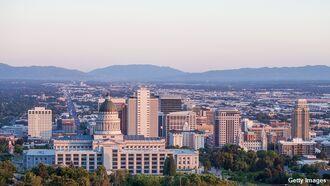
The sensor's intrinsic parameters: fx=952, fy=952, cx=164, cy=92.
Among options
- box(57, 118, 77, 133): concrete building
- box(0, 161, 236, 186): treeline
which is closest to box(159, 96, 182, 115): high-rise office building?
box(57, 118, 77, 133): concrete building

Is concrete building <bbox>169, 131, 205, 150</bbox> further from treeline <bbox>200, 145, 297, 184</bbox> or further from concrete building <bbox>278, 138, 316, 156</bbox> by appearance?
treeline <bbox>200, 145, 297, 184</bbox>

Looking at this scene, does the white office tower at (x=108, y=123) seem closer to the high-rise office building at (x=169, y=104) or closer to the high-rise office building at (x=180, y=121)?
the high-rise office building at (x=180, y=121)

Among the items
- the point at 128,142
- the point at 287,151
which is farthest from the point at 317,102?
the point at 128,142

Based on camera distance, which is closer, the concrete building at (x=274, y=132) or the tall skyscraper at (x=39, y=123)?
the concrete building at (x=274, y=132)

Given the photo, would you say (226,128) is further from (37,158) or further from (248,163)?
(37,158)

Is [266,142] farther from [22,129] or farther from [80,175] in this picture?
[80,175]

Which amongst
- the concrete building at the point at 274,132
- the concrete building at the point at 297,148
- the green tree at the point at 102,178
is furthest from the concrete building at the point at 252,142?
the green tree at the point at 102,178
